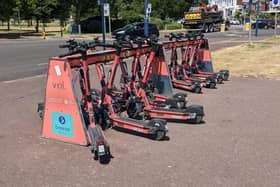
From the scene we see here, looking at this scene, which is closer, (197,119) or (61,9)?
(197,119)

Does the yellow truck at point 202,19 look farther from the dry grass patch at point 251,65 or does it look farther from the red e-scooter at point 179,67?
the red e-scooter at point 179,67

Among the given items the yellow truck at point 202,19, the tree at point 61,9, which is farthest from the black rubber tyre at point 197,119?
the yellow truck at point 202,19

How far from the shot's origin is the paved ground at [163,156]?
416cm

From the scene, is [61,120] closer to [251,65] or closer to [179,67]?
[179,67]

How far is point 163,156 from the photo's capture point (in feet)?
15.8

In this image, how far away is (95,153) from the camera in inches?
183

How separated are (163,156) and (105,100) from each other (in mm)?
1633

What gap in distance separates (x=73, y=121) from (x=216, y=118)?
2649mm

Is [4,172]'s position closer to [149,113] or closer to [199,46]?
[149,113]

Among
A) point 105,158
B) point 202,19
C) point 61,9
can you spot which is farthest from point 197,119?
point 202,19

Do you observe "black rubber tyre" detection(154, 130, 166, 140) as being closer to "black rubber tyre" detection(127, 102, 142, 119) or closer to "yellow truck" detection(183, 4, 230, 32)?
"black rubber tyre" detection(127, 102, 142, 119)

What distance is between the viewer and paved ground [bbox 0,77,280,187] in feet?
13.6

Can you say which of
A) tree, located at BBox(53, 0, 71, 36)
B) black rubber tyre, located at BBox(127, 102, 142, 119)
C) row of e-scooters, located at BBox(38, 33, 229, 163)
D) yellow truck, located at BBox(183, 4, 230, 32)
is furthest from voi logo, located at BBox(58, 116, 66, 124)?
yellow truck, located at BBox(183, 4, 230, 32)

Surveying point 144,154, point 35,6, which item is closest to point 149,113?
point 144,154
